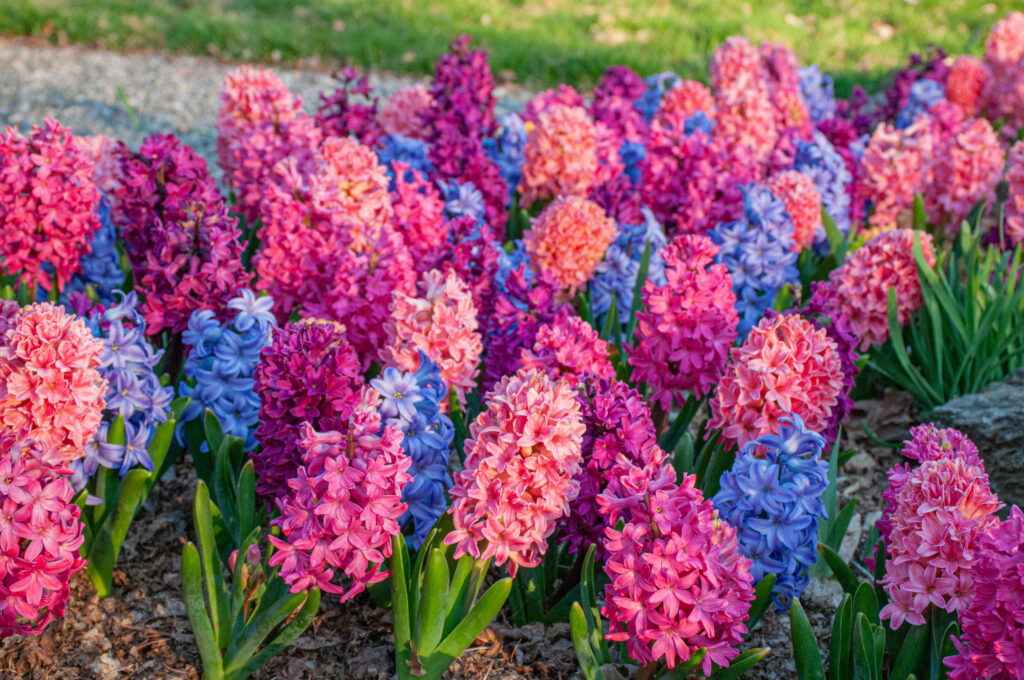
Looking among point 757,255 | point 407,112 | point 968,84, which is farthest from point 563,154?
point 968,84

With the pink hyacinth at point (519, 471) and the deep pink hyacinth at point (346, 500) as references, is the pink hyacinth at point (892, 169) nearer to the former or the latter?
the pink hyacinth at point (519, 471)

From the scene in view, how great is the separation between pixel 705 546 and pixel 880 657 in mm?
591

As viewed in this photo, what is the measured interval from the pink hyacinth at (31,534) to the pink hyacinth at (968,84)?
6260 millimetres

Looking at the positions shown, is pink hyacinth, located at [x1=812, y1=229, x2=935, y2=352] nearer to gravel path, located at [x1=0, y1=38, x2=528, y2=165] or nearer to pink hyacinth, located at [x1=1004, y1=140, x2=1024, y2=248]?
pink hyacinth, located at [x1=1004, y1=140, x2=1024, y2=248]

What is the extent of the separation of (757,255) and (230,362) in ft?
6.83

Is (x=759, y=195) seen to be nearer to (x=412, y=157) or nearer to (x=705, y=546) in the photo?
(x=412, y=157)

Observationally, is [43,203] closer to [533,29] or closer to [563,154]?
[563,154]

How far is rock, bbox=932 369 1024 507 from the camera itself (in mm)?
2998

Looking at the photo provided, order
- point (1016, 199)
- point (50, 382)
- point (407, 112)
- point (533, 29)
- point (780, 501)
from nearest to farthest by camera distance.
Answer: point (780, 501)
point (50, 382)
point (1016, 199)
point (407, 112)
point (533, 29)

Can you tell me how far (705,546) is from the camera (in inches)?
79.2

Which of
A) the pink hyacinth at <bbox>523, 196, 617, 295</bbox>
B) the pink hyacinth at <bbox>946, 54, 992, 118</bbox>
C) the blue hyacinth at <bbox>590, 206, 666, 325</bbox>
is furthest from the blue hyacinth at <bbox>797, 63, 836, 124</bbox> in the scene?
the pink hyacinth at <bbox>523, 196, 617, 295</bbox>

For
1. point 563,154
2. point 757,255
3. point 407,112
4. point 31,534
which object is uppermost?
point 407,112

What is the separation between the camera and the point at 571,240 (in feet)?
11.8

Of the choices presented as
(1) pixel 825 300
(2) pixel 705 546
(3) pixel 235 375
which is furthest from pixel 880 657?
(3) pixel 235 375
